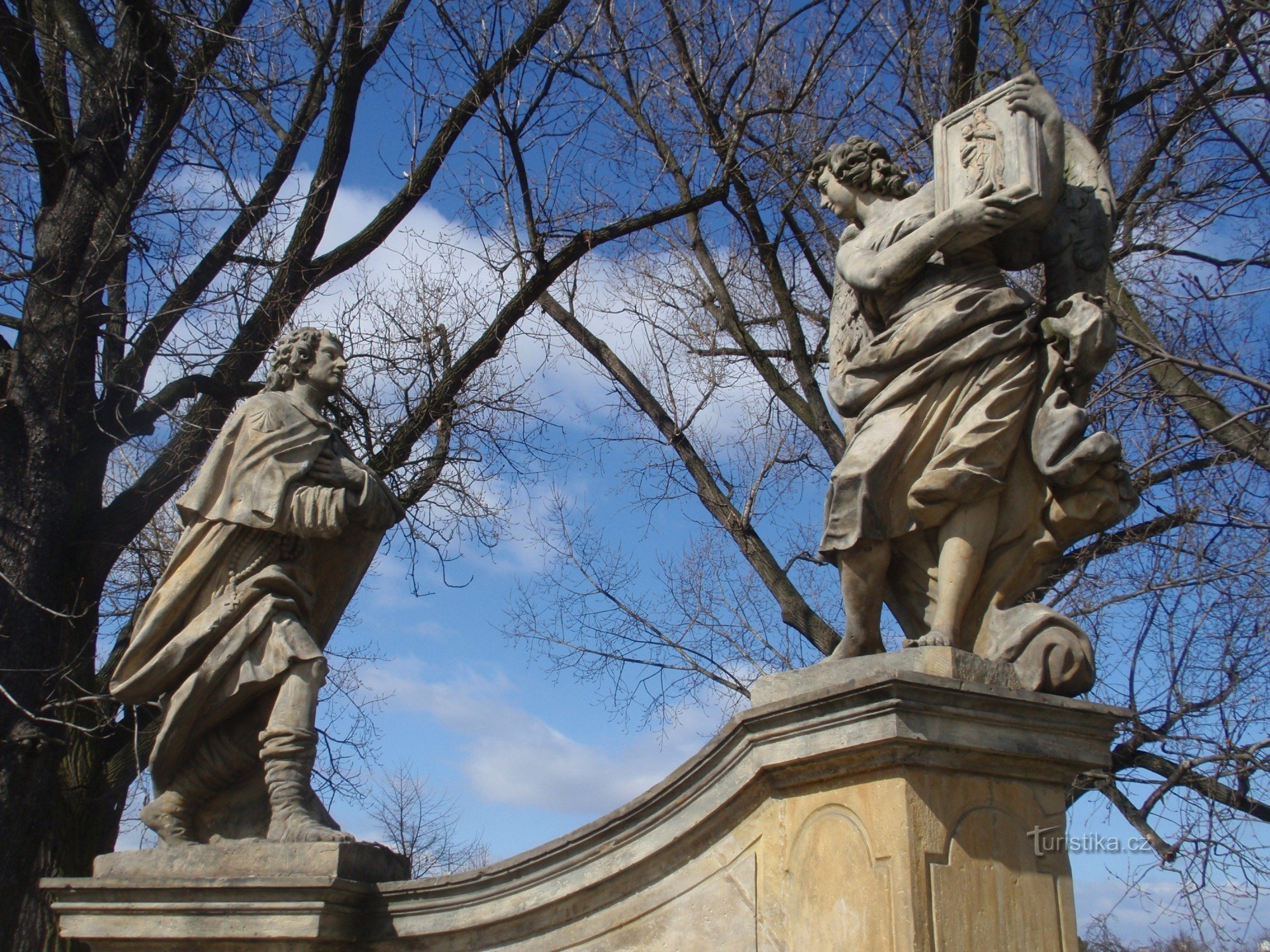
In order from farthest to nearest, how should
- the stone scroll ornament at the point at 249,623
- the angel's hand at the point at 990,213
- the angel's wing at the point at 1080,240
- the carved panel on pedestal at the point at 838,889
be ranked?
1. the stone scroll ornament at the point at 249,623
2. the angel's wing at the point at 1080,240
3. the angel's hand at the point at 990,213
4. the carved panel on pedestal at the point at 838,889

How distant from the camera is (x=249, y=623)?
528cm

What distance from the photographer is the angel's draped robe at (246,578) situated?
5.23 metres

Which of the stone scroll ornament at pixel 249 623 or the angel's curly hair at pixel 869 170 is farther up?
the angel's curly hair at pixel 869 170

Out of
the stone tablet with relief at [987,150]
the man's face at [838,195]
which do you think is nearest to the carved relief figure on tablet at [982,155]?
the stone tablet with relief at [987,150]

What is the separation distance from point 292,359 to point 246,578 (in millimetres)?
1085

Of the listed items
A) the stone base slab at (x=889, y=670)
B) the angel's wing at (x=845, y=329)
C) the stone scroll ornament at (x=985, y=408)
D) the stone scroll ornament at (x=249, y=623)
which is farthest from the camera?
the stone scroll ornament at (x=249, y=623)

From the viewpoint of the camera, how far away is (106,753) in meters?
9.05

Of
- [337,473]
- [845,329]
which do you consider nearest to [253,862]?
[337,473]

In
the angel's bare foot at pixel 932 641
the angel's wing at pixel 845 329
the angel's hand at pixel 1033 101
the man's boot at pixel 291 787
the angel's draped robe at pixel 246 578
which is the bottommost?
the man's boot at pixel 291 787

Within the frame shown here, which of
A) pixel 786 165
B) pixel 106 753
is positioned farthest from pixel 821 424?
pixel 106 753

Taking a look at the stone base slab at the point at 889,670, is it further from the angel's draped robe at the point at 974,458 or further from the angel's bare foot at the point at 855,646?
the angel's bare foot at the point at 855,646

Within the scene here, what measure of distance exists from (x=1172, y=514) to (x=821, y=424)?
12.2ft

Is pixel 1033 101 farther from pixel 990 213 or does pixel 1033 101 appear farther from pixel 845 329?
pixel 845 329

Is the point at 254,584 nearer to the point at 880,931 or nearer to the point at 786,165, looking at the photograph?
the point at 880,931
